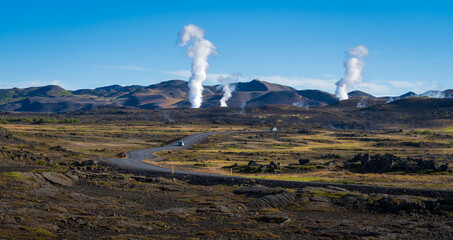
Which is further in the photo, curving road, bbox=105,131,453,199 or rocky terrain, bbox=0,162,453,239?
curving road, bbox=105,131,453,199

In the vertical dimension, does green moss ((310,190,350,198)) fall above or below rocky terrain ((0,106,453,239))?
above

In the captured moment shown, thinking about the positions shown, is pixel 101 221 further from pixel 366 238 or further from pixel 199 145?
pixel 199 145

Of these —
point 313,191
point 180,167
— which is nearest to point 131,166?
point 180,167

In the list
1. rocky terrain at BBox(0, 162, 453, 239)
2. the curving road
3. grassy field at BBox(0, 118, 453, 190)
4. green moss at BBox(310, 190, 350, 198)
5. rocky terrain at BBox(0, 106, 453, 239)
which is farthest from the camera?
grassy field at BBox(0, 118, 453, 190)

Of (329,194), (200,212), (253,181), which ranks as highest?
(329,194)

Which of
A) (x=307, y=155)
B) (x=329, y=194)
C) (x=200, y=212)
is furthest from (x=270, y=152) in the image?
(x=200, y=212)

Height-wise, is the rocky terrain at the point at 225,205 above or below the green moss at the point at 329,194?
below

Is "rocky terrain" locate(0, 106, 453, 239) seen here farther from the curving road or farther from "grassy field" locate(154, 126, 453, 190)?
"grassy field" locate(154, 126, 453, 190)

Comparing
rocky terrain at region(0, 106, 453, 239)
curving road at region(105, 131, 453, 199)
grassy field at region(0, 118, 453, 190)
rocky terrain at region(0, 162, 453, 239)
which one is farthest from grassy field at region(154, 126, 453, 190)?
rocky terrain at region(0, 162, 453, 239)

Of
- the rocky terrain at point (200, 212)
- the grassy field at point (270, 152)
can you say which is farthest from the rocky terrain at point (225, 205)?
the grassy field at point (270, 152)

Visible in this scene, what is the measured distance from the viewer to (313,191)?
4138 cm

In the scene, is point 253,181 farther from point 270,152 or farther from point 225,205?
point 270,152

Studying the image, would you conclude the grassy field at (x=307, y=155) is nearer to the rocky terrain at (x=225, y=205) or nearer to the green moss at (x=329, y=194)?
the rocky terrain at (x=225, y=205)

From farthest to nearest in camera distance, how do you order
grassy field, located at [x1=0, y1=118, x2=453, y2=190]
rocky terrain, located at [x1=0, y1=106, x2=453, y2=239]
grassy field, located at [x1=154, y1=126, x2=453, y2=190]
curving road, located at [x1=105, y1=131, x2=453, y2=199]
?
grassy field, located at [x1=0, y1=118, x2=453, y2=190]
grassy field, located at [x1=154, y1=126, x2=453, y2=190]
curving road, located at [x1=105, y1=131, x2=453, y2=199]
rocky terrain, located at [x1=0, y1=106, x2=453, y2=239]
